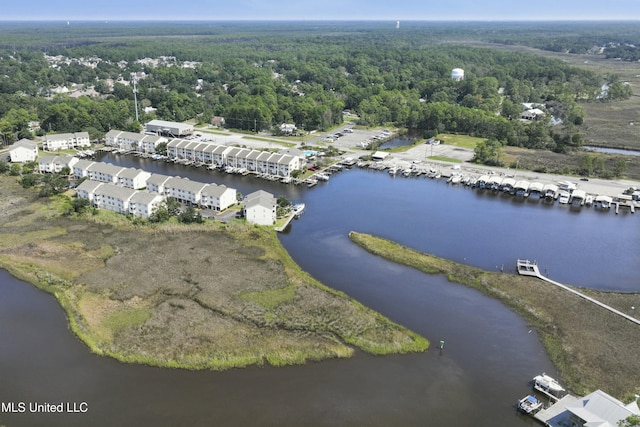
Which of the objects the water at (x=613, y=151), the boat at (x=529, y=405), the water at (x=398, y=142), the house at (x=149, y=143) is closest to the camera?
the boat at (x=529, y=405)

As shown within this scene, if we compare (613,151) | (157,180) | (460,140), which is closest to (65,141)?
(157,180)

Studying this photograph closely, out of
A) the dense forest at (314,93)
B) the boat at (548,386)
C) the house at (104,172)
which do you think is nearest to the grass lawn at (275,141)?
the dense forest at (314,93)

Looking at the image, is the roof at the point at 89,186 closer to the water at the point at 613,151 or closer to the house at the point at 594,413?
the house at the point at 594,413

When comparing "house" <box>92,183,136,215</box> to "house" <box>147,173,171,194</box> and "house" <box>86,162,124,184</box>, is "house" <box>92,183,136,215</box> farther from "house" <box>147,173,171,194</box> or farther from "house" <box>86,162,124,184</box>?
"house" <box>86,162,124,184</box>

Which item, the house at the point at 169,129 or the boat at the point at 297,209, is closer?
the boat at the point at 297,209

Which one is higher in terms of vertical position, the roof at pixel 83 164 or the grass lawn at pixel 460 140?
the roof at pixel 83 164

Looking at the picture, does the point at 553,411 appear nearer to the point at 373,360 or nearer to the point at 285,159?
the point at 373,360
